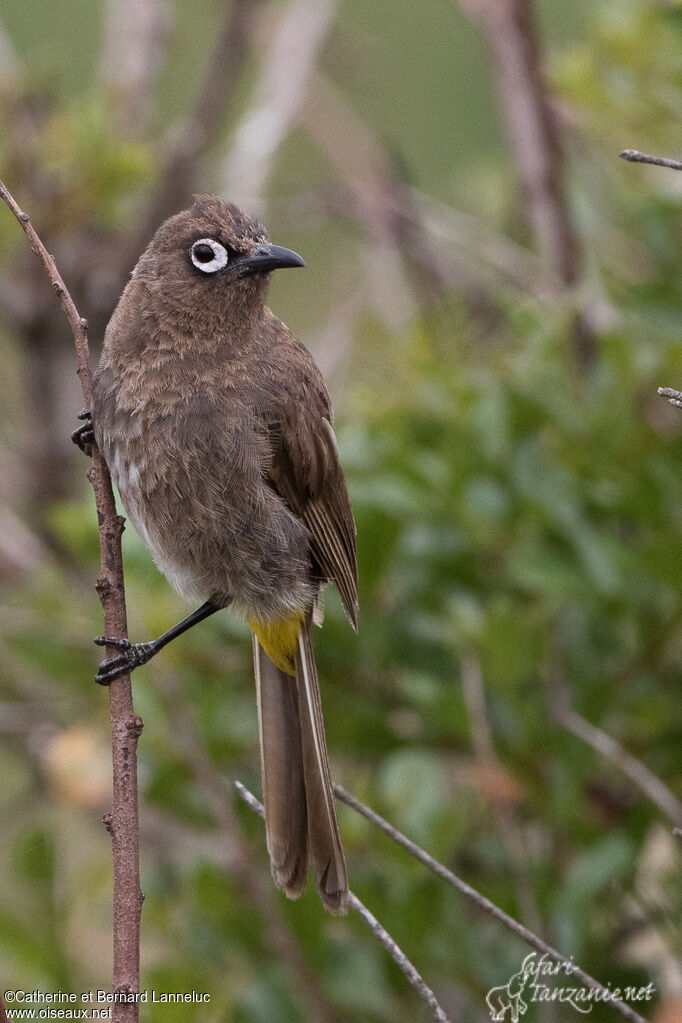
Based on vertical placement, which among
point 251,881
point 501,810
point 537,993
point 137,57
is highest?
point 137,57

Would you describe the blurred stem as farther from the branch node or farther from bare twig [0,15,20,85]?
bare twig [0,15,20,85]

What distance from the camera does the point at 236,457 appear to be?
2.95 meters

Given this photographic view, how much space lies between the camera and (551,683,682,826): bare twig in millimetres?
2562

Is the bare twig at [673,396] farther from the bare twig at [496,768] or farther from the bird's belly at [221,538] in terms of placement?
the bird's belly at [221,538]

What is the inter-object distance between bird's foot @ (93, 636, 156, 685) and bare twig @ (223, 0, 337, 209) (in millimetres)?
1992

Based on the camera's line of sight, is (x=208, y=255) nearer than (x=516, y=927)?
No

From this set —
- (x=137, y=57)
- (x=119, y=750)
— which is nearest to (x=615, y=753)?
(x=119, y=750)

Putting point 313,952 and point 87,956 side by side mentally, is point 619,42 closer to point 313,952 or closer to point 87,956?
point 313,952

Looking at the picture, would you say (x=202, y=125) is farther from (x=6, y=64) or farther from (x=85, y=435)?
(x=85, y=435)

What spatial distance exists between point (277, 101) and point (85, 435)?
2.02 meters

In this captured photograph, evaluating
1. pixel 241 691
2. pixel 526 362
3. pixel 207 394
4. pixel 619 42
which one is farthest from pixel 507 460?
pixel 619 42

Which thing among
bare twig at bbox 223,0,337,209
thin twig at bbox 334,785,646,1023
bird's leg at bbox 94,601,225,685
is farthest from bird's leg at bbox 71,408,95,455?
bare twig at bbox 223,0,337,209

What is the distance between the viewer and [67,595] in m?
3.33

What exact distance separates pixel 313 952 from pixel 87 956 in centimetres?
78
